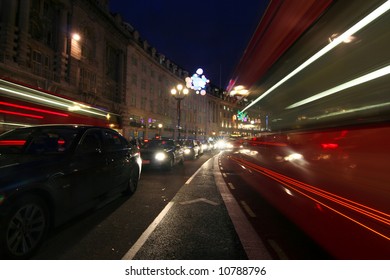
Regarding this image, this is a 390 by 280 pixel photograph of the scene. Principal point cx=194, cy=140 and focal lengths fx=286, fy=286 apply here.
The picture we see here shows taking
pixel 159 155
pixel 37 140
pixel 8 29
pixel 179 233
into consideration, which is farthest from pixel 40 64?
pixel 179 233

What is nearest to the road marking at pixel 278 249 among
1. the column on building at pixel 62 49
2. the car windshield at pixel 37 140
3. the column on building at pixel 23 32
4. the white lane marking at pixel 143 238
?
the white lane marking at pixel 143 238

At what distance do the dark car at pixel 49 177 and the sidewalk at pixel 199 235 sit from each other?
121 cm

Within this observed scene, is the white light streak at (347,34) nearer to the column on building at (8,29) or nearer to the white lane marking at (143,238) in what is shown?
the white lane marking at (143,238)

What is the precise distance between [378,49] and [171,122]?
5522 cm

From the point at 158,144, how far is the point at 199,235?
11218 mm

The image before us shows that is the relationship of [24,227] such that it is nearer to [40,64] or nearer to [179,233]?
[179,233]

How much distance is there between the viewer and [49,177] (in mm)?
3953

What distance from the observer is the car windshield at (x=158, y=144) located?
49.5ft

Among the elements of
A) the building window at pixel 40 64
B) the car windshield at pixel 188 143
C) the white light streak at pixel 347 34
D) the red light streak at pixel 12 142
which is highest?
the building window at pixel 40 64

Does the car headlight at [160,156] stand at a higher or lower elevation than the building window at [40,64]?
lower

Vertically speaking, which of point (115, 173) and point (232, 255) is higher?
point (115, 173)

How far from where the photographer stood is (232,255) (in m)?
3.82
